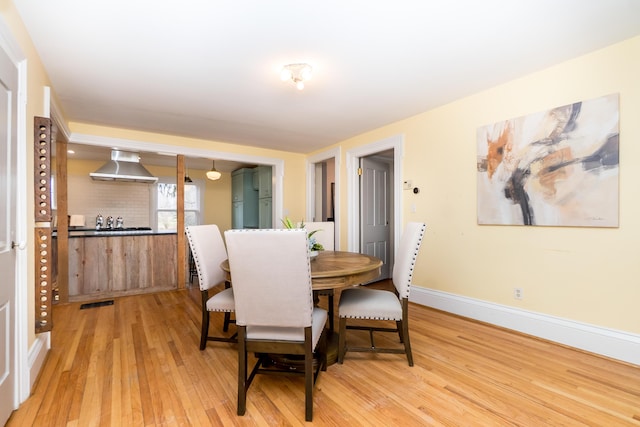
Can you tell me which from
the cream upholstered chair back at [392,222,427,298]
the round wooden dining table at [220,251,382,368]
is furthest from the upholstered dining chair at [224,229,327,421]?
the cream upholstered chair back at [392,222,427,298]

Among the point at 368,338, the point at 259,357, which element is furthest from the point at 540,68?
the point at 259,357

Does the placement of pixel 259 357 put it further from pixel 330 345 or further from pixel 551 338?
pixel 551 338

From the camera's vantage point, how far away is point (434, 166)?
3184 mm

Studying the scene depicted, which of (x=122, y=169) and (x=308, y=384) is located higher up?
(x=122, y=169)

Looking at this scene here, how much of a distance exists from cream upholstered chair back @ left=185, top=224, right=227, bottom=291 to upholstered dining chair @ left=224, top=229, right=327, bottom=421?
97cm

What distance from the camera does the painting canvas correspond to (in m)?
2.07

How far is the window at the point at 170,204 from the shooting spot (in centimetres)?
637

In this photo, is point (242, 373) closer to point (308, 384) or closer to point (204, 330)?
point (308, 384)

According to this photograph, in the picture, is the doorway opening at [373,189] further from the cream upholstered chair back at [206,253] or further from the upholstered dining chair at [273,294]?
the upholstered dining chair at [273,294]

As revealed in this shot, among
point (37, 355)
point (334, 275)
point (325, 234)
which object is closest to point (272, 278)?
point (334, 275)

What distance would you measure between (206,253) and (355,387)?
1.51 metres

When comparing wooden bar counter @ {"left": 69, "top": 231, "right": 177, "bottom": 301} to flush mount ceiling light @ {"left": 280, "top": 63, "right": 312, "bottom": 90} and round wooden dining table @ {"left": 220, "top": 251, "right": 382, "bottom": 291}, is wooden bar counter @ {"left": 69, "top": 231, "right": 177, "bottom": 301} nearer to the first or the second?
round wooden dining table @ {"left": 220, "top": 251, "right": 382, "bottom": 291}

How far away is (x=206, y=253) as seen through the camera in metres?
2.44

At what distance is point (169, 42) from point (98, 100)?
1.50 m
